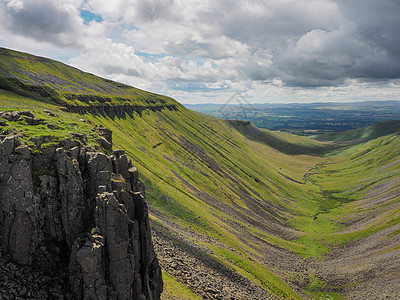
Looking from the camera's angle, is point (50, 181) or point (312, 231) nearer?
point (50, 181)

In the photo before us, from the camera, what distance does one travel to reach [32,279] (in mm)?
25719

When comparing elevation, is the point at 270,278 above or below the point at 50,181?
below

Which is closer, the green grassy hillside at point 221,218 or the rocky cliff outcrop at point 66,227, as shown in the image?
the rocky cliff outcrop at point 66,227

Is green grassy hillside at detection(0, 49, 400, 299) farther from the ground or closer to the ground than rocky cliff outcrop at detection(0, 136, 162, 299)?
closer to the ground

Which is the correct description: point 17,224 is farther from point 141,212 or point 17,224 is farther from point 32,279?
point 141,212

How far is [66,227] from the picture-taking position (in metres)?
28.6

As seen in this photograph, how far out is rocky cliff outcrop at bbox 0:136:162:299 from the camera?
2616 cm

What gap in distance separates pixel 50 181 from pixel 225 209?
105 metres

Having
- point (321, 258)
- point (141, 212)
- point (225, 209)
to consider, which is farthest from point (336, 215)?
point (141, 212)

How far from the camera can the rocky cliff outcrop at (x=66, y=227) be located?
85.8 feet

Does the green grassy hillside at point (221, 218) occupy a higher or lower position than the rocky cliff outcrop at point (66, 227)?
lower

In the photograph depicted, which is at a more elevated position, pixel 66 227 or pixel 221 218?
pixel 66 227

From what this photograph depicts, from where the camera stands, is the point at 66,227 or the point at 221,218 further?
the point at 221,218

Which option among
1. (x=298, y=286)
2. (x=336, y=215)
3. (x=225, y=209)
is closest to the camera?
(x=298, y=286)
